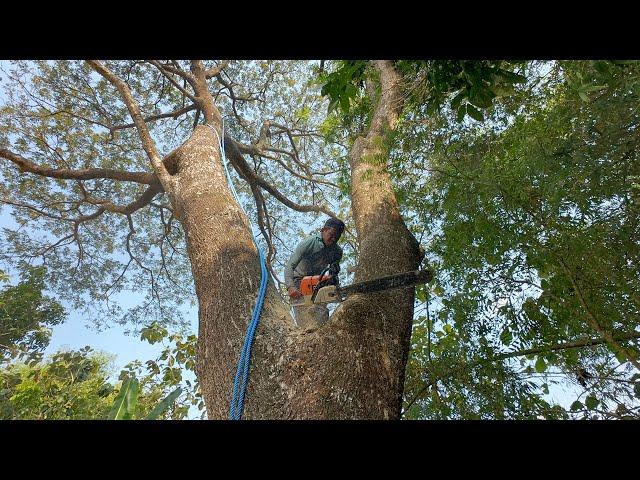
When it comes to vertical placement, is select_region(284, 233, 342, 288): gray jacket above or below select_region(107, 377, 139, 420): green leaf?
above

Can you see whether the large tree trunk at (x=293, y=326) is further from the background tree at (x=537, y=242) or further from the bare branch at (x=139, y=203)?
the bare branch at (x=139, y=203)

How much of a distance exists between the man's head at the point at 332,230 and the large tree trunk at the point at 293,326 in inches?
27.3

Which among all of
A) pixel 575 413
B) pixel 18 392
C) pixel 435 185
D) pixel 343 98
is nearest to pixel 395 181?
pixel 435 185

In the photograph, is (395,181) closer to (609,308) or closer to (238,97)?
(609,308)

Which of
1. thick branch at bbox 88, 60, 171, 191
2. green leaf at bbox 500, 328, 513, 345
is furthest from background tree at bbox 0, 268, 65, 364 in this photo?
green leaf at bbox 500, 328, 513, 345

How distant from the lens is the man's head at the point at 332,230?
319 centimetres

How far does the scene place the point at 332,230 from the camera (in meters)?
3.20

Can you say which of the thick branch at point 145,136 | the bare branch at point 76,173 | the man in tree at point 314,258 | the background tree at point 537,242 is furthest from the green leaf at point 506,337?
the bare branch at point 76,173

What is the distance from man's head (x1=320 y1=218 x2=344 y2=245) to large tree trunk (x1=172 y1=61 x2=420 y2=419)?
69 cm

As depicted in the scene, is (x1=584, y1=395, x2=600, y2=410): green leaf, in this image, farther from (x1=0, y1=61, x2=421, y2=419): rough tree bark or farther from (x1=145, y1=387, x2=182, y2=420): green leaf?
(x1=145, y1=387, x2=182, y2=420): green leaf

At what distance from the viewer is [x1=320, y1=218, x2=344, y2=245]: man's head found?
126 inches

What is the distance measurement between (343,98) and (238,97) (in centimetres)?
580

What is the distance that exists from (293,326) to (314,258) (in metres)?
1.70

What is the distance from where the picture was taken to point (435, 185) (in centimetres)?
272
